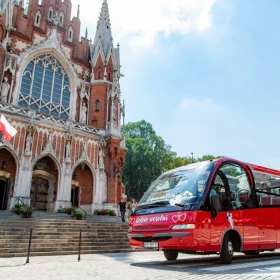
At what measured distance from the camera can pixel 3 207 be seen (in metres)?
17.4

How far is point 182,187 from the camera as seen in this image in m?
6.83

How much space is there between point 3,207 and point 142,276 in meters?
15.3

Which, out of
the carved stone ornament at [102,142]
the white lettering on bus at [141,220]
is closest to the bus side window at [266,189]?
the white lettering on bus at [141,220]

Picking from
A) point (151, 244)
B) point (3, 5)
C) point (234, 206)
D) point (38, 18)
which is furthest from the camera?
point (38, 18)

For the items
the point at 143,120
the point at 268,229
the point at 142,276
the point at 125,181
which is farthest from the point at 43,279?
the point at 143,120

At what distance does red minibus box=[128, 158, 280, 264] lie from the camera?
6031 mm

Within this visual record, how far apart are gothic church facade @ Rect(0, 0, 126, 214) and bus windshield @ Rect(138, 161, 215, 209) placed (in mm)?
11979

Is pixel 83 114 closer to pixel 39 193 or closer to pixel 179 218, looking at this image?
pixel 39 193

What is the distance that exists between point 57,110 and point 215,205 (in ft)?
59.8

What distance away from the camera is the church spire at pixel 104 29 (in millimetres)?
25969

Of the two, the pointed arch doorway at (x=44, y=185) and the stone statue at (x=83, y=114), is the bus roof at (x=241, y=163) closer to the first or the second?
the pointed arch doorway at (x=44, y=185)

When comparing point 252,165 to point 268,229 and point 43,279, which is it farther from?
point 43,279

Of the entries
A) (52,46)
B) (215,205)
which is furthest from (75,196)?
(215,205)

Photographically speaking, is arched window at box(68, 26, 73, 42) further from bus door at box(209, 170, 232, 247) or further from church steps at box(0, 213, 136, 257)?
bus door at box(209, 170, 232, 247)
